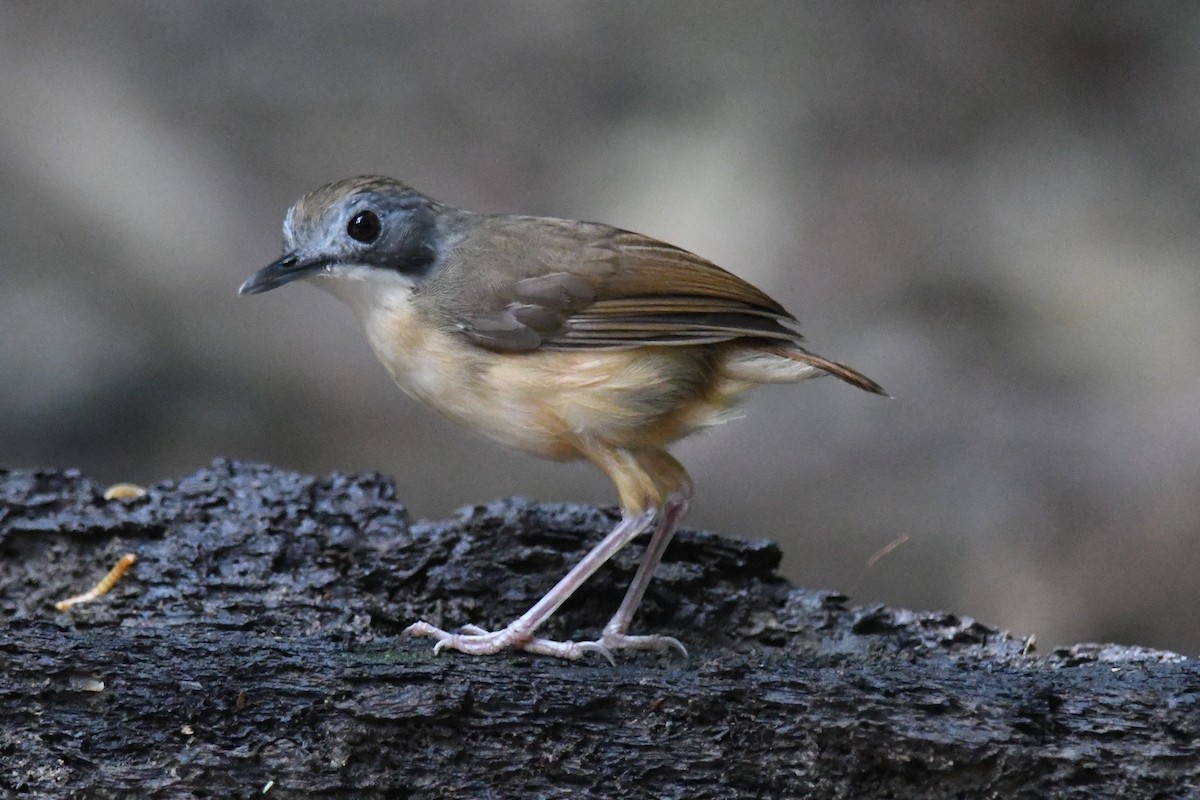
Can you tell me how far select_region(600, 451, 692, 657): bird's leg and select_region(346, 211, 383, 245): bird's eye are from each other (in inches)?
46.2

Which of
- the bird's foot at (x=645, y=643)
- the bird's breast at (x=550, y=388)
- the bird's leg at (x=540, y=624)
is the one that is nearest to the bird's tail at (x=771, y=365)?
the bird's breast at (x=550, y=388)

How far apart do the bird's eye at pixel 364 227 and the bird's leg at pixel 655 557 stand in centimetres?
117

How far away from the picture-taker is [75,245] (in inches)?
348

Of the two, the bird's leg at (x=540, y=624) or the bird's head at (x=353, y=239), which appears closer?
the bird's leg at (x=540, y=624)

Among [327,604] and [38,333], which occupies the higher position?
[38,333]

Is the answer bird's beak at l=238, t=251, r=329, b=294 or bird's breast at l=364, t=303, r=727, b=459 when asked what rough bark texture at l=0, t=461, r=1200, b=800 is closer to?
bird's breast at l=364, t=303, r=727, b=459

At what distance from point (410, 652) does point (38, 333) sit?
17.6 ft

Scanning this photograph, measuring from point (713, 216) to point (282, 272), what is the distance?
464 cm

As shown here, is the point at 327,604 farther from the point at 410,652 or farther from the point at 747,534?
the point at 747,534

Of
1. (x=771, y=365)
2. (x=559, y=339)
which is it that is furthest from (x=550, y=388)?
(x=771, y=365)

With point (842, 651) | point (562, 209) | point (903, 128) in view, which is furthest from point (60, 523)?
point (903, 128)

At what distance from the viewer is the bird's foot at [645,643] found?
461 cm

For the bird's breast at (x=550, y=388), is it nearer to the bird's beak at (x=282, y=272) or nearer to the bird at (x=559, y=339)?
the bird at (x=559, y=339)

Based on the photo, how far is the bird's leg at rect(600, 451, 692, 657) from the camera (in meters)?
4.62
